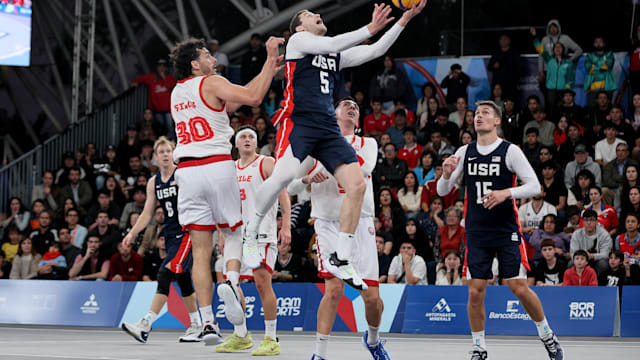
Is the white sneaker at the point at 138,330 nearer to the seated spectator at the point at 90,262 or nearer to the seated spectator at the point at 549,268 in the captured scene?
the seated spectator at the point at 90,262

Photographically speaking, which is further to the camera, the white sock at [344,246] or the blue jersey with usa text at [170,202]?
the blue jersey with usa text at [170,202]

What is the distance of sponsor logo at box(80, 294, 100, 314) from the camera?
13.7 m

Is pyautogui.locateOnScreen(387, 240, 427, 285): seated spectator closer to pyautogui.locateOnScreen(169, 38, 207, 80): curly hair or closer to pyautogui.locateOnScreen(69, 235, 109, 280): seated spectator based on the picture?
pyautogui.locateOnScreen(69, 235, 109, 280): seated spectator

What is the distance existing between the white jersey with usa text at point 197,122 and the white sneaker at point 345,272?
166 centimetres

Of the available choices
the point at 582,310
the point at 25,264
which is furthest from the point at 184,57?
the point at 25,264

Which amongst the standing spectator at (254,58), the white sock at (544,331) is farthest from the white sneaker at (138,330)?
the standing spectator at (254,58)

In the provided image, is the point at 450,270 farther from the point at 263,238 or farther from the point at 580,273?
the point at 263,238

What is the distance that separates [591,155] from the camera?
54.4ft

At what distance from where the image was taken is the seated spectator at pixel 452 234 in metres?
14.3

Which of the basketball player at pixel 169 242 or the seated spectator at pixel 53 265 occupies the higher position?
the basketball player at pixel 169 242

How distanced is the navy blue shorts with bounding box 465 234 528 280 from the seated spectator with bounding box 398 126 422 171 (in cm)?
936

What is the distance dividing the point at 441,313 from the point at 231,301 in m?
5.96

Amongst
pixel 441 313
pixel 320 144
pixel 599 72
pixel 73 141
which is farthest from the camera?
pixel 73 141

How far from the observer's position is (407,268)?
Result: 13836mm
